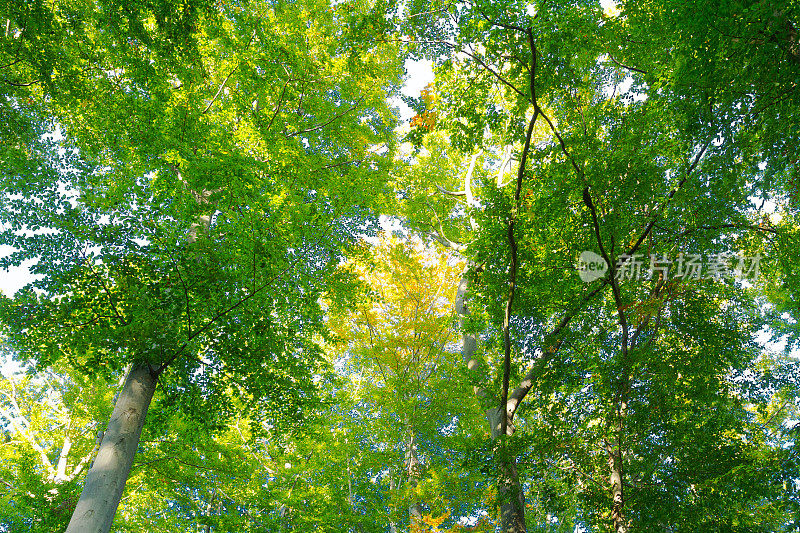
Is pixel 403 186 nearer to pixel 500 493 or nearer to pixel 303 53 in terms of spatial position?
pixel 303 53

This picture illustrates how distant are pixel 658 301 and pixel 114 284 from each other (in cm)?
762

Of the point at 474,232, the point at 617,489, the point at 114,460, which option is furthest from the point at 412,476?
the point at 114,460

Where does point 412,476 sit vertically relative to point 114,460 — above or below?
above

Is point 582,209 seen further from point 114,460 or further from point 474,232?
point 114,460

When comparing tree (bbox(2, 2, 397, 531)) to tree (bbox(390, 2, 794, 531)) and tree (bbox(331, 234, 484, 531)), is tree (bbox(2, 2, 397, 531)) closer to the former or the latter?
tree (bbox(390, 2, 794, 531))

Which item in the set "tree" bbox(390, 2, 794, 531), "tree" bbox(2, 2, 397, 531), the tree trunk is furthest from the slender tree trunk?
the tree trunk

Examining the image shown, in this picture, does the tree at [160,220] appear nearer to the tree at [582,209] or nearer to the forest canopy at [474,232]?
the forest canopy at [474,232]

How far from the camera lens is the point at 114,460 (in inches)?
206

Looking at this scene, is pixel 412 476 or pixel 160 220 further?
pixel 412 476

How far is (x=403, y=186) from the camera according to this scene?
12.8m

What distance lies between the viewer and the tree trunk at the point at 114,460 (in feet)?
16.0

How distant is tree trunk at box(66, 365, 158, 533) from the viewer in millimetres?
4867

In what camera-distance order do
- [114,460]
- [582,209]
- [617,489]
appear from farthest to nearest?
[582,209]
[617,489]
[114,460]

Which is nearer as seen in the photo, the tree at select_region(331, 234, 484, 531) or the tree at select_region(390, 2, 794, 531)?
the tree at select_region(390, 2, 794, 531)
